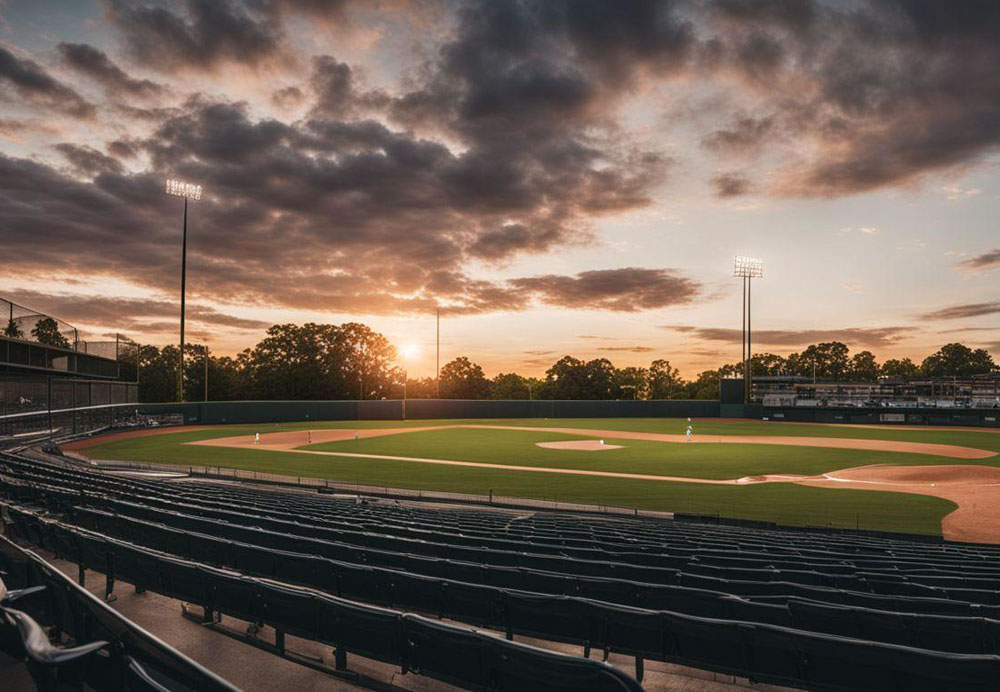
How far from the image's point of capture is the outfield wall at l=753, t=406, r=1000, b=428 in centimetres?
6475

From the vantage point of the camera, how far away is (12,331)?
3222 cm

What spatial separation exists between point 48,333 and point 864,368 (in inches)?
8378

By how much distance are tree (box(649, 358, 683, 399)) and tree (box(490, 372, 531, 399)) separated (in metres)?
38.8

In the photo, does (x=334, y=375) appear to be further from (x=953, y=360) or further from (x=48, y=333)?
(x=953, y=360)

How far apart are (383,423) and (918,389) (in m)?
76.0

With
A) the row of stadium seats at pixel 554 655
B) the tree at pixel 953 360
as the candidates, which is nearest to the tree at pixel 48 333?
the row of stadium seats at pixel 554 655

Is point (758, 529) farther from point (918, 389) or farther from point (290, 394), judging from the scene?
point (290, 394)

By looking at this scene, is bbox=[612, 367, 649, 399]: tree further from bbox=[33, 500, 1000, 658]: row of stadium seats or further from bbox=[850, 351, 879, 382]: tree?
bbox=[33, 500, 1000, 658]: row of stadium seats

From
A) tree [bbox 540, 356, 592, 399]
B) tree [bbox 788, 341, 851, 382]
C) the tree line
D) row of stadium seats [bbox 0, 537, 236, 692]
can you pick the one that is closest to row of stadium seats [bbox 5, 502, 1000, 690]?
row of stadium seats [bbox 0, 537, 236, 692]

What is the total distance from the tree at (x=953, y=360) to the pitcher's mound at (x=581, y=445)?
18058 centimetres

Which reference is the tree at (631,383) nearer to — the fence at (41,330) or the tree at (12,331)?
the fence at (41,330)

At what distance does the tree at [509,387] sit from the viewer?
477ft

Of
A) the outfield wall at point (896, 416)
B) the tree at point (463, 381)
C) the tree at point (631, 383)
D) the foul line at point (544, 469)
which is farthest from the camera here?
the tree at point (631, 383)

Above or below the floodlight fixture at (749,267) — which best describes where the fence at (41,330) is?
below
